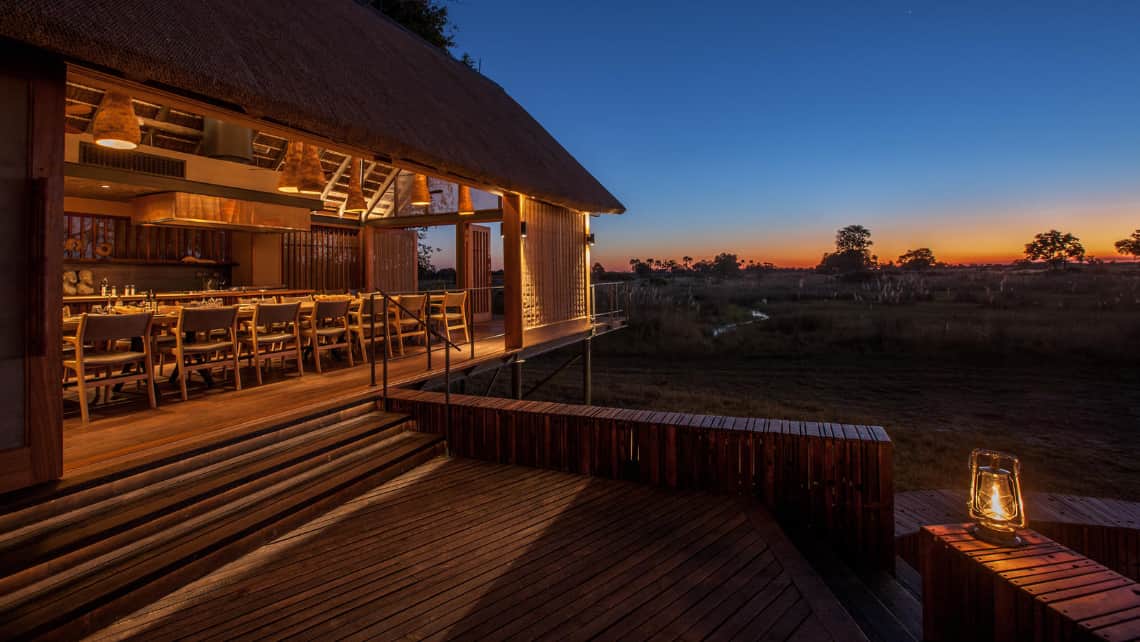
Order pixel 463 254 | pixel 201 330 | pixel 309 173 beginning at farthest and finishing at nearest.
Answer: pixel 463 254 < pixel 309 173 < pixel 201 330

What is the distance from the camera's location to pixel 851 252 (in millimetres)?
68750

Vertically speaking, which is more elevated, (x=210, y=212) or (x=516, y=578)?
(x=210, y=212)

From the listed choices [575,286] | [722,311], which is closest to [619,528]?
[575,286]

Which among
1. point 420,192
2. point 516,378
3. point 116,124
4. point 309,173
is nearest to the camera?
point 116,124

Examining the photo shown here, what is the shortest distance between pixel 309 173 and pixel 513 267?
2770 mm

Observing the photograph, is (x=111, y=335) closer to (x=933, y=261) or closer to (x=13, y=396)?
(x=13, y=396)

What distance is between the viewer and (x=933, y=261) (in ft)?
206

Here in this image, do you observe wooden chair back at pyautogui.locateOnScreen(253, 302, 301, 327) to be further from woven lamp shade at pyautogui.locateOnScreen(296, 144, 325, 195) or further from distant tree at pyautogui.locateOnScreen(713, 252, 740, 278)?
distant tree at pyautogui.locateOnScreen(713, 252, 740, 278)

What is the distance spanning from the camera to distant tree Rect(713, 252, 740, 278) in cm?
7425

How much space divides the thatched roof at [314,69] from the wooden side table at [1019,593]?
187 inches

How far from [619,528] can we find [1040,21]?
21.3 metres

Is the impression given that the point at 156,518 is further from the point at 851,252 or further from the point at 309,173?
the point at 851,252

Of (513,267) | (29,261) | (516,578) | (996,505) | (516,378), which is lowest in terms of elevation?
(516,578)

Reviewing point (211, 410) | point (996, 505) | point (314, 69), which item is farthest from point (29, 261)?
point (996, 505)
